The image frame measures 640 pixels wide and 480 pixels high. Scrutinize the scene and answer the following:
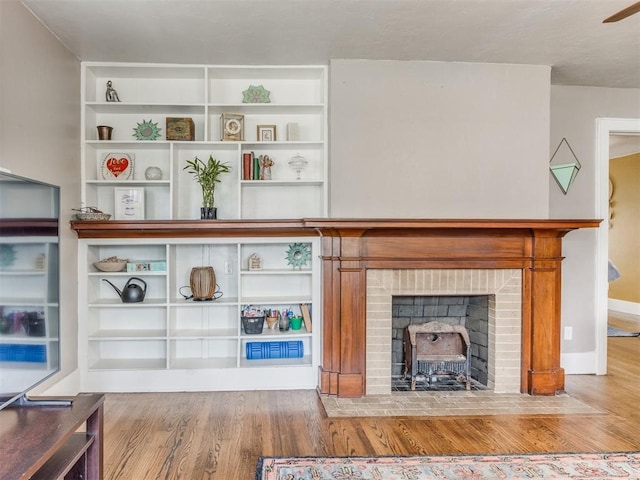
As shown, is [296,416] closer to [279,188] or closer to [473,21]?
[279,188]

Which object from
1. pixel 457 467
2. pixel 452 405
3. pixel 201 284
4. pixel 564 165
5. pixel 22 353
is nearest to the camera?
pixel 22 353

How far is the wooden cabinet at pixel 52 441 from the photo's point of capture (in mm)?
1292

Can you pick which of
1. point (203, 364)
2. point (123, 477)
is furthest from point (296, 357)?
point (123, 477)

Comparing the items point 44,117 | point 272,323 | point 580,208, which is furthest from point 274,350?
point 580,208

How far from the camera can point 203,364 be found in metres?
3.29

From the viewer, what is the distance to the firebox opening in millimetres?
3303

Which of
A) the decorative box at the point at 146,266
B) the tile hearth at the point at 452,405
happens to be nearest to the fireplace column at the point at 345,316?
the tile hearth at the point at 452,405

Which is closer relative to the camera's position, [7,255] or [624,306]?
[7,255]

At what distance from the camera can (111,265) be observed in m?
3.19

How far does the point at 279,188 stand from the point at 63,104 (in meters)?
1.59

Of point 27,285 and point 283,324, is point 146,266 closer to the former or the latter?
point 283,324

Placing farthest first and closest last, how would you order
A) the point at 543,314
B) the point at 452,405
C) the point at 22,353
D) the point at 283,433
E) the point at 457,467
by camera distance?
the point at 543,314 → the point at 452,405 → the point at 283,433 → the point at 457,467 → the point at 22,353

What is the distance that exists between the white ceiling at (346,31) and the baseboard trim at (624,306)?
442 cm

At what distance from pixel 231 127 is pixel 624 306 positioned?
6.46m
